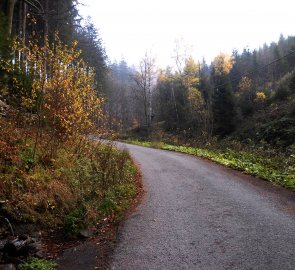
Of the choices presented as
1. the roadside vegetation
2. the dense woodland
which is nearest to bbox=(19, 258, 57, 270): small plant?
the roadside vegetation

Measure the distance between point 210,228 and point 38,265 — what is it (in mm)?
3436

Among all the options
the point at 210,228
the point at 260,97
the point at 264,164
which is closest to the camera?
the point at 210,228

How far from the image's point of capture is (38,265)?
17.2ft

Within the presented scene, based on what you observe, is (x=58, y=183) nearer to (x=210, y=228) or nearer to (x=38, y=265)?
(x=38, y=265)

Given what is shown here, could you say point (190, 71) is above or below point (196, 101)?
above

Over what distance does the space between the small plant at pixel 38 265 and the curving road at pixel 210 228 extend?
101 cm

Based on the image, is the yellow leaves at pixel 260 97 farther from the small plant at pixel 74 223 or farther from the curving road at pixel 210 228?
the small plant at pixel 74 223

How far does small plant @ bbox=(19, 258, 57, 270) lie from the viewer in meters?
5.16

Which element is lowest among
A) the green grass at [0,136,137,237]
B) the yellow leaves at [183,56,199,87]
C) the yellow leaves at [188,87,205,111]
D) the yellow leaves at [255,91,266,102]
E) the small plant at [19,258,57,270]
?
the small plant at [19,258,57,270]

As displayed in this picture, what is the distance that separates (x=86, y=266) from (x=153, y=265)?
114cm

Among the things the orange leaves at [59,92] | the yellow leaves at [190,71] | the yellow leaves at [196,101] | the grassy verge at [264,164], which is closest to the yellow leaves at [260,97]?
the yellow leaves at [190,71]

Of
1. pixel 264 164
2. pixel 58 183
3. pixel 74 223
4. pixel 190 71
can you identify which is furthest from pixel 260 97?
pixel 74 223

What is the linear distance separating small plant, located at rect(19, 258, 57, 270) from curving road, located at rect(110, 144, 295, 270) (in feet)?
3.32

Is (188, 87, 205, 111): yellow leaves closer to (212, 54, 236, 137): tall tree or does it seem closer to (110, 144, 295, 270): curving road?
(212, 54, 236, 137): tall tree
